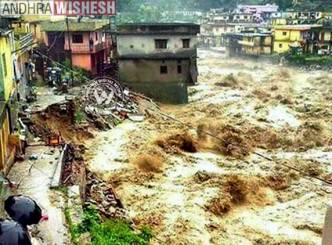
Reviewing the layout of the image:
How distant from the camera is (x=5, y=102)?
16797mm

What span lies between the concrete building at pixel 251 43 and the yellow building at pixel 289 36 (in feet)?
3.27

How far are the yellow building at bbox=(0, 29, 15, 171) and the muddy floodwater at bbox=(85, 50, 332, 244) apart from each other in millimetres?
4957

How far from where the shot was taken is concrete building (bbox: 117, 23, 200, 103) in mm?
36562

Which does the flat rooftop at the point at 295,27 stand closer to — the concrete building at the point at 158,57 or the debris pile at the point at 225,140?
the concrete building at the point at 158,57

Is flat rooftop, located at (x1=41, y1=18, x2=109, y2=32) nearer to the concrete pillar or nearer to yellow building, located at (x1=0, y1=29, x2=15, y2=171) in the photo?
yellow building, located at (x1=0, y1=29, x2=15, y2=171)

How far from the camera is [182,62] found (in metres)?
37.0

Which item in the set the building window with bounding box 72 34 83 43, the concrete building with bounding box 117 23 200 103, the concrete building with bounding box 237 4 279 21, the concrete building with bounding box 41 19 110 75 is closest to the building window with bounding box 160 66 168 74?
the concrete building with bounding box 117 23 200 103

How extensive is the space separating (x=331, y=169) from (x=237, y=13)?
68286 mm

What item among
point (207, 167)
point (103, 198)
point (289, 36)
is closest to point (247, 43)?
point (289, 36)

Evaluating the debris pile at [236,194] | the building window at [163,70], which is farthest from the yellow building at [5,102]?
the building window at [163,70]

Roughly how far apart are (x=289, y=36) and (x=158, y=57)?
101ft

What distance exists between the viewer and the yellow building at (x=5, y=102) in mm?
16422

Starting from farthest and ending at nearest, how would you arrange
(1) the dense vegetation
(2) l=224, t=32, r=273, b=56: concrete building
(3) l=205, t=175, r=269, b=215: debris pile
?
(2) l=224, t=32, r=273, b=56: concrete building
(3) l=205, t=175, r=269, b=215: debris pile
(1) the dense vegetation

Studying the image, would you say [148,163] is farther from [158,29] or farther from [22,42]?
[158,29]
